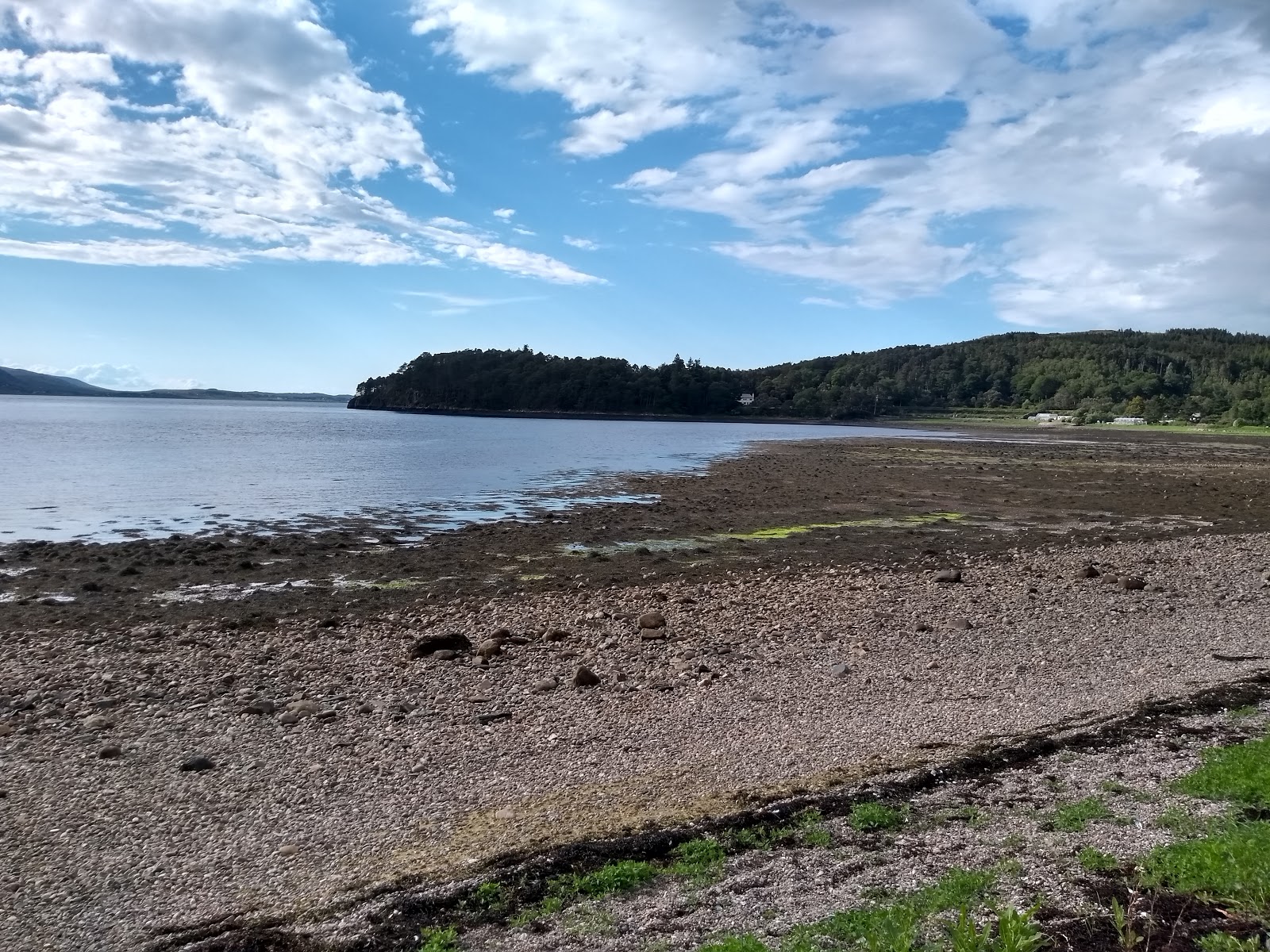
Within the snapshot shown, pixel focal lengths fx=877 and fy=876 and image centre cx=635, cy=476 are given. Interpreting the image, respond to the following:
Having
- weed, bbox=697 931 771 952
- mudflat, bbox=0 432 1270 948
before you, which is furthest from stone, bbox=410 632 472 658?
weed, bbox=697 931 771 952

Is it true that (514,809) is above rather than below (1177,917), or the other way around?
below

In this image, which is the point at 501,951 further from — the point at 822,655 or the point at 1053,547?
the point at 1053,547

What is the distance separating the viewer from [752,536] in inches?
1011

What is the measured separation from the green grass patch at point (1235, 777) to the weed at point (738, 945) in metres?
4.01

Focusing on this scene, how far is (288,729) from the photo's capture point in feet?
32.1

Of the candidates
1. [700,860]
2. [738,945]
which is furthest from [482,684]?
[738,945]

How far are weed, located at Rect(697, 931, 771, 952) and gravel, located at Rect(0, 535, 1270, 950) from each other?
206cm

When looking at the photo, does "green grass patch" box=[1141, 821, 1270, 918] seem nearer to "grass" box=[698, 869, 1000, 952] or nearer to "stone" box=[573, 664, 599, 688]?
"grass" box=[698, 869, 1000, 952]

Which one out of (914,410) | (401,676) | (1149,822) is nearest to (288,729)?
(401,676)

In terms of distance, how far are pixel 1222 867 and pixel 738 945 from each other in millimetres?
3014

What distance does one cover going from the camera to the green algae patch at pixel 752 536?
76.6 ft

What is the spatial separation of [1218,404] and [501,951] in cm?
18466

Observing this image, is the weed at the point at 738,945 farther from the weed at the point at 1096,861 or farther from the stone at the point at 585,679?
the stone at the point at 585,679

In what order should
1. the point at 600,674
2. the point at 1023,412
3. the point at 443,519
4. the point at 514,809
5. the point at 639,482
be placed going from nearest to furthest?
1. the point at 514,809
2. the point at 600,674
3. the point at 443,519
4. the point at 639,482
5. the point at 1023,412
